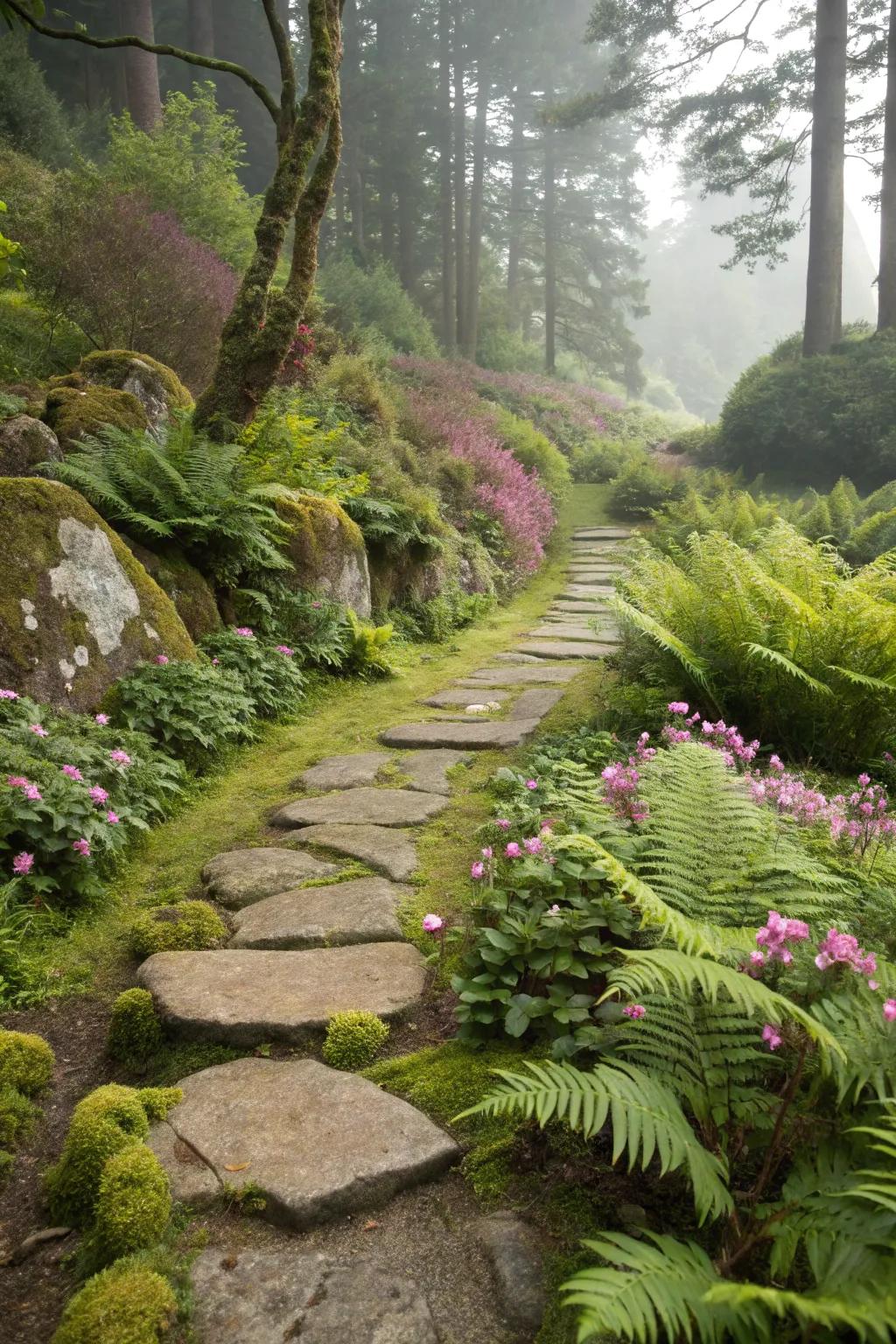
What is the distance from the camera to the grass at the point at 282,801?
271cm

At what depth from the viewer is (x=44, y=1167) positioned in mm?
1826

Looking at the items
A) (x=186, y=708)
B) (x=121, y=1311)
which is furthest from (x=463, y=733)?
(x=121, y=1311)

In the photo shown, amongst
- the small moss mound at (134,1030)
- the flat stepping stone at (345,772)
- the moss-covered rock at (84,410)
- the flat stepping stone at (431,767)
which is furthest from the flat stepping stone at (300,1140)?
the moss-covered rock at (84,410)

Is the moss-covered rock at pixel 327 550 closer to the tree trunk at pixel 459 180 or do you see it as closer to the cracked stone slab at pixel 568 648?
the cracked stone slab at pixel 568 648

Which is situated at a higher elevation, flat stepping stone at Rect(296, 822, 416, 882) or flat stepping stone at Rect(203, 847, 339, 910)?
flat stepping stone at Rect(296, 822, 416, 882)

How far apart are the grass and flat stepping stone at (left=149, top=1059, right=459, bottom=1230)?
2.31 feet

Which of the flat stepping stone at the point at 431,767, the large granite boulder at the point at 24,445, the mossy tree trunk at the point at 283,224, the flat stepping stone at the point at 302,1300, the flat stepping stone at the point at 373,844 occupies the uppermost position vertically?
the mossy tree trunk at the point at 283,224

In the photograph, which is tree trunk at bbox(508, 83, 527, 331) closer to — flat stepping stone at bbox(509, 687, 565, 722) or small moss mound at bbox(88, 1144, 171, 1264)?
flat stepping stone at bbox(509, 687, 565, 722)

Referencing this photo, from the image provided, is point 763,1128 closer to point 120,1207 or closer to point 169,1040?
point 120,1207

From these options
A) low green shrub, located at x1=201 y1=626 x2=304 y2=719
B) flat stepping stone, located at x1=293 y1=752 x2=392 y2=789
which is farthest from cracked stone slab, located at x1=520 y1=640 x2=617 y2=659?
flat stepping stone, located at x1=293 y1=752 x2=392 y2=789

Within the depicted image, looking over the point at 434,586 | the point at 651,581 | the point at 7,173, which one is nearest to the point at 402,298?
the point at 7,173

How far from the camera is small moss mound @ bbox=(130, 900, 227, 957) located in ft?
8.57

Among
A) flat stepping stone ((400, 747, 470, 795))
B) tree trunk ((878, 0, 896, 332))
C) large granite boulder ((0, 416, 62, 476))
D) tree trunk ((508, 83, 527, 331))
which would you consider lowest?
flat stepping stone ((400, 747, 470, 795))

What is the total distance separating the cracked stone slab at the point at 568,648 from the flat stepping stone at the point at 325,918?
3.94 meters
